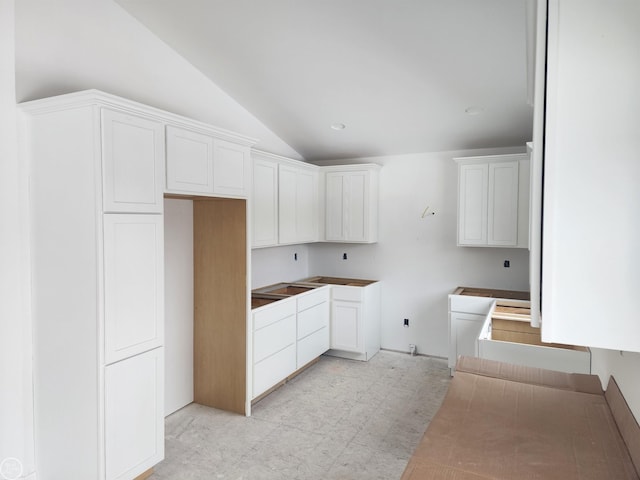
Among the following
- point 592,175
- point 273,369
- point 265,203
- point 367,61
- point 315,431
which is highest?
point 367,61

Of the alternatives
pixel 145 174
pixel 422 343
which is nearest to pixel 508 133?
pixel 422 343

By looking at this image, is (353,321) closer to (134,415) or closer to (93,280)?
(134,415)

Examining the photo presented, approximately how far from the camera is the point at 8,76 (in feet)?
8.08

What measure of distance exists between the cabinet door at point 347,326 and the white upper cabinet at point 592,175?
161 inches

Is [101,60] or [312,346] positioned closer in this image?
[101,60]

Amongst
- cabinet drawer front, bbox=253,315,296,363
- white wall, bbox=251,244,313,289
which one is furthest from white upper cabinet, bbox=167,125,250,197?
white wall, bbox=251,244,313,289

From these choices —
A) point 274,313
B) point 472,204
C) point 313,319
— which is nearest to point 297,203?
point 313,319

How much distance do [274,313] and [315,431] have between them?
1.09 m

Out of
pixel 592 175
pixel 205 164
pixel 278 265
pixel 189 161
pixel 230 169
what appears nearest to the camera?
pixel 592 175

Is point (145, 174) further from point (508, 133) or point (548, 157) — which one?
point (508, 133)

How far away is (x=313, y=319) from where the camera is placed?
4707 millimetres

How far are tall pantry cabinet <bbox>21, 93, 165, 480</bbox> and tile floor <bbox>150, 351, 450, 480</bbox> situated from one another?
56cm

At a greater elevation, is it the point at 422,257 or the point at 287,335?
the point at 422,257

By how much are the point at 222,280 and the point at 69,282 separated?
4.44ft
